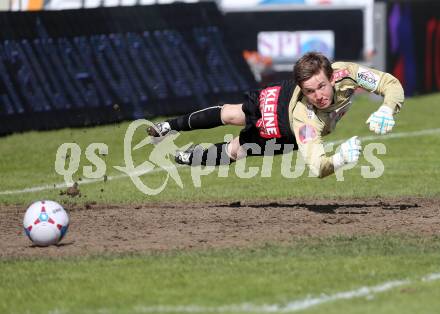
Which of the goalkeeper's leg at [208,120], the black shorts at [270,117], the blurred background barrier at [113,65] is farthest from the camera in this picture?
the blurred background barrier at [113,65]

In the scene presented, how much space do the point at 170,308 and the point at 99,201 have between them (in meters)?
6.01

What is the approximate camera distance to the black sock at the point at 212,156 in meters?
12.7

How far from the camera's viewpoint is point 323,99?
10.8 metres

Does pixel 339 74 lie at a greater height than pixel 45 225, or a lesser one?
greater

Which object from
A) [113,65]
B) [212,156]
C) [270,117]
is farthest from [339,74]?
[113,65]

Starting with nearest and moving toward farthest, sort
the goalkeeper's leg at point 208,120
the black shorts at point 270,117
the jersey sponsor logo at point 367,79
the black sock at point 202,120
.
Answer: the jersey sponsor logo at point 367,79 < the black shorts at point 270,117 < the goalkeeper's leg at point 208,120 < the black sock at point 202,120

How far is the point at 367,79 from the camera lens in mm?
11227

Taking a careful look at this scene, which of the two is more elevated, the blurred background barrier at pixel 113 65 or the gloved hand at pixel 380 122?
the blurred background barrier at pixel 113 65

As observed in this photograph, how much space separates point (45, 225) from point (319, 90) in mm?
2895

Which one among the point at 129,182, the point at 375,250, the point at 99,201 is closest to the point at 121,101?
the point at 129,182

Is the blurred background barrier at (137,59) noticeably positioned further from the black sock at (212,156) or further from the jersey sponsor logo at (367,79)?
the jersey sponsor logo at (367,79)

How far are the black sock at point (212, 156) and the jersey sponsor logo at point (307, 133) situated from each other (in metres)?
2.07

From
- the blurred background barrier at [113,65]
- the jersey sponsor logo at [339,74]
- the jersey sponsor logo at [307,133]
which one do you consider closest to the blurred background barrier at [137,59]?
the blurred background barrier at [113,65]

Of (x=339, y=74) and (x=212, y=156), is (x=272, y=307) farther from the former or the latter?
(x=212, y=156)
